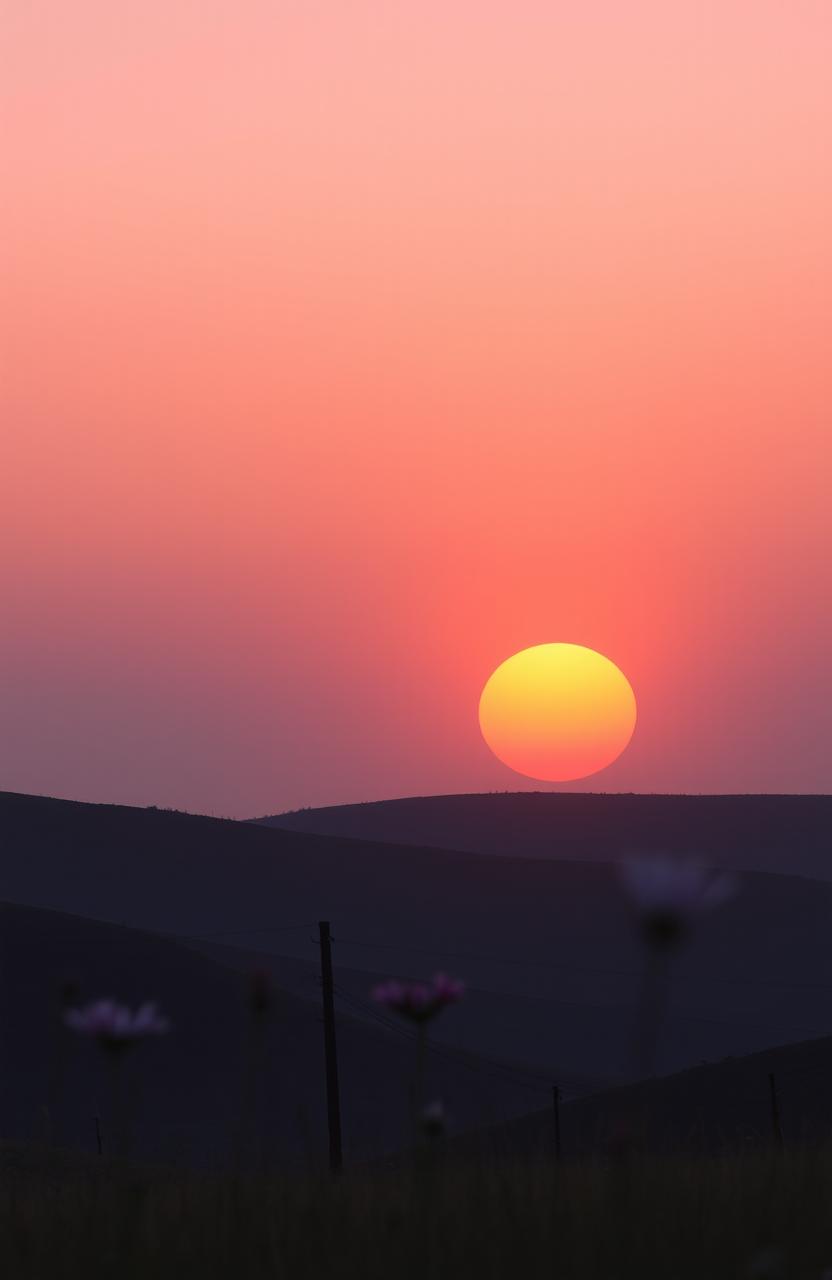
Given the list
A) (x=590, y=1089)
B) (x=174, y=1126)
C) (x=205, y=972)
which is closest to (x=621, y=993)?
(x=590, y=1089)

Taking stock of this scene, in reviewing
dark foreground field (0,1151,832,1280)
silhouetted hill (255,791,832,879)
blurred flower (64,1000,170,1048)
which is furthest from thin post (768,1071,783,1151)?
silhouetted hill (255,791,832,879)

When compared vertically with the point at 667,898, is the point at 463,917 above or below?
above

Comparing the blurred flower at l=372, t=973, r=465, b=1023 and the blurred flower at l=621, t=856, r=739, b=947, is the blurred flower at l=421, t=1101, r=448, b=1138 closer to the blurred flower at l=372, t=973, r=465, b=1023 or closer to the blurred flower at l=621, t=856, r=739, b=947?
the blurred flower at l=372, t=973, r=465, b=1023

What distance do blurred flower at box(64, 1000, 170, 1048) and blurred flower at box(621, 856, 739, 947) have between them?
6.02 feet

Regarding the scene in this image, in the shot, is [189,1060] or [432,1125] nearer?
[432,1125]

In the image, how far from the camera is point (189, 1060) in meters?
53.9

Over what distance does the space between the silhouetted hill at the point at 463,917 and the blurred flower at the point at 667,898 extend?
71.0 meters

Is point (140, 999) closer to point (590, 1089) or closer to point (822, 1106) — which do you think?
point (590, 1089)

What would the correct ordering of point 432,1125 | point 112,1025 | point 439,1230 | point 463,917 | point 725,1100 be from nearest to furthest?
point 432,1125 → point 112,1025 → point 439,1230 → point 725,1100 → point 463,917


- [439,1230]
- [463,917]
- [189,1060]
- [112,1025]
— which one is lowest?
[439,1230]

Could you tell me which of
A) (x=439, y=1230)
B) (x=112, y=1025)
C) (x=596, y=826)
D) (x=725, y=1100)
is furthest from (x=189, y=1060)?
(x=596, y=826)

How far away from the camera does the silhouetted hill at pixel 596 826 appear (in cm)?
14025

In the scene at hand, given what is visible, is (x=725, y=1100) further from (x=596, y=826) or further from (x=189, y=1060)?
(x=596, y=826)

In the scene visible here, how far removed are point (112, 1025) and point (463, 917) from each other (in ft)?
308
